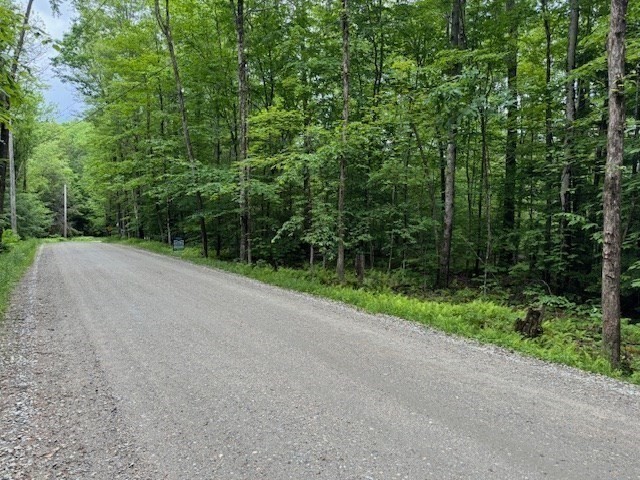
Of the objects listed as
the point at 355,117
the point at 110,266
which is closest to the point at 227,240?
the point at 110,266

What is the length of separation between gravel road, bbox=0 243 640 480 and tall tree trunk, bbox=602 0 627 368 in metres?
1.19

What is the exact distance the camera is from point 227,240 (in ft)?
61.1

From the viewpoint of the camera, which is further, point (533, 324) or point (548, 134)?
point (548, 134)

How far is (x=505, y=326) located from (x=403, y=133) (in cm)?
699

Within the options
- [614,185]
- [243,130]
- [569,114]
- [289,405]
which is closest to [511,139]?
[569,114]

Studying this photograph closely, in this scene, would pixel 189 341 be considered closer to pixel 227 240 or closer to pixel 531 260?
pixel 531 260

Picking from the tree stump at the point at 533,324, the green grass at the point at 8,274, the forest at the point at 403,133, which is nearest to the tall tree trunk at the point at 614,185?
the tree stump at the point at 533,324

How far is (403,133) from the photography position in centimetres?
1204

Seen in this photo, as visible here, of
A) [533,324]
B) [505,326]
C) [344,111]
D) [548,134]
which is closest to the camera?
[533,324]

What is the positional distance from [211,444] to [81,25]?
2459 centimetres

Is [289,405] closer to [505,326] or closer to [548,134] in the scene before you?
[505,326]

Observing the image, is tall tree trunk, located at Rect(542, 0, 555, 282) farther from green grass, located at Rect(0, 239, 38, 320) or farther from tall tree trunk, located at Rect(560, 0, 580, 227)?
green grass, located at Rect(0, 239, 38, 320)

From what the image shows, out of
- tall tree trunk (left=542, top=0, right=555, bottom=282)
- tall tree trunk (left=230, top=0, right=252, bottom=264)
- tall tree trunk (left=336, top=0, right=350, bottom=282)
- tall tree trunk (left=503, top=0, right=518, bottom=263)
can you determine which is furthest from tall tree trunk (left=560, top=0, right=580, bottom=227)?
tall tree trunk (left=230, top=0, right=252, bottom=264)

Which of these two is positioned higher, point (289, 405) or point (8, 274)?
point (8, 274)
